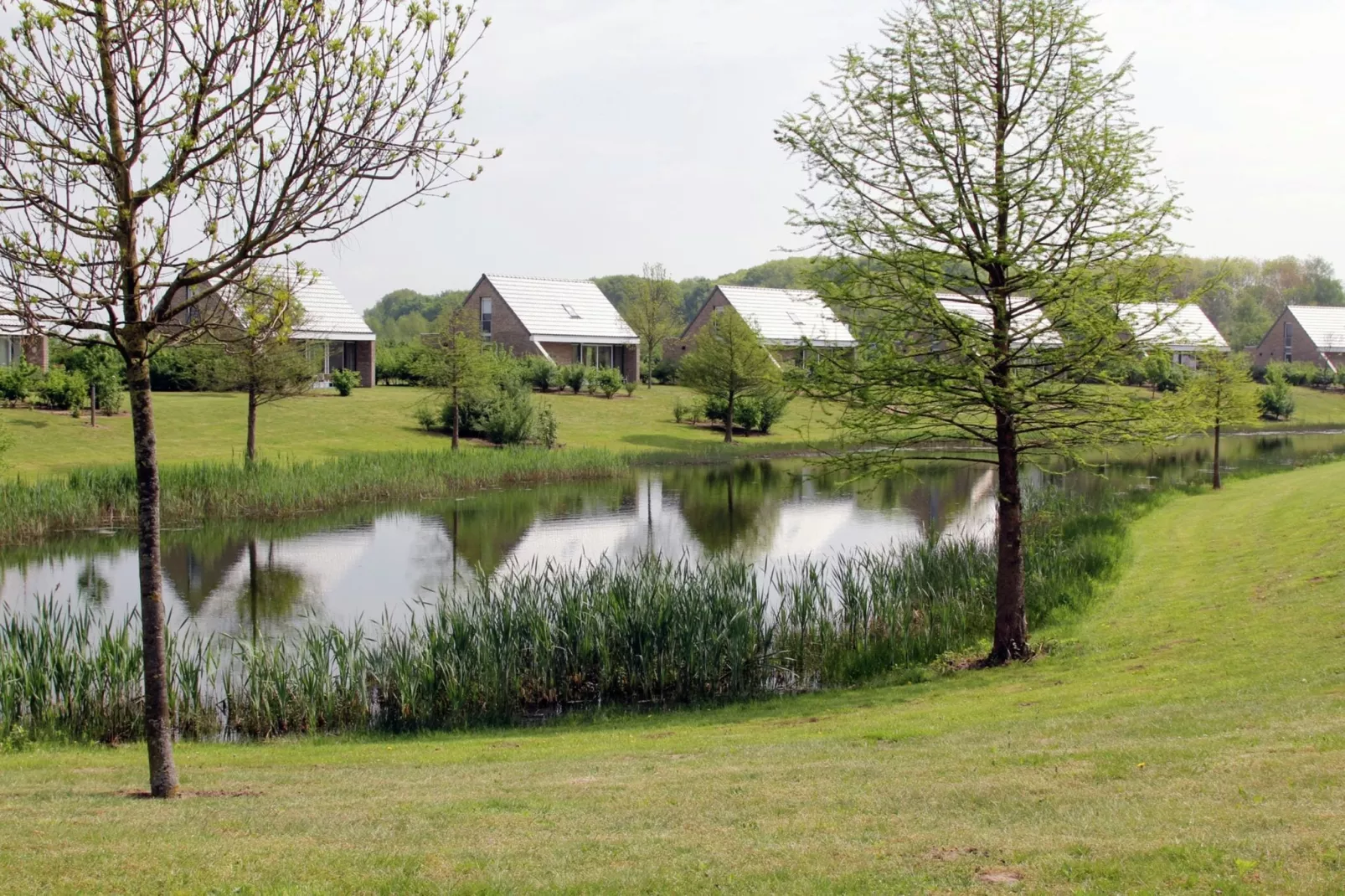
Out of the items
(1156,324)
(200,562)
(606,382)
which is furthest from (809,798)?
(606,382)

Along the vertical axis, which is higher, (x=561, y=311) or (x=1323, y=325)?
(x=1323, y=325)

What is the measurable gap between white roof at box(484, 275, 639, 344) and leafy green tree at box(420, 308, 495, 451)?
782 inches

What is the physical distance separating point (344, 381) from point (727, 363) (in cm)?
1646

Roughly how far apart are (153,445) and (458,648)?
19.3 ft

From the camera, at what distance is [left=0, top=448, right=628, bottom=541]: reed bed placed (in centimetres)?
2527

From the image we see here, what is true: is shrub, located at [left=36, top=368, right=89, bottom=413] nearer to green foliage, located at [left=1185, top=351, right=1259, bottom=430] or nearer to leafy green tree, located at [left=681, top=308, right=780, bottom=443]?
leafy green tree, located at [left=681, top=308, right=780, bottom=443]

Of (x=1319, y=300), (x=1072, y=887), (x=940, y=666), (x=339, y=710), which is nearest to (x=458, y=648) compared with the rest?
(x=339, y=710)

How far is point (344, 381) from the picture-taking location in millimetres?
49062

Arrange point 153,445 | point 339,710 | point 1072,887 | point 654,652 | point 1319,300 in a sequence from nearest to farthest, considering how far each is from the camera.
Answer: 1. point 1072,887
2. point 153,445
3. point 339,710
4. point 654,652
5. point 1319,300

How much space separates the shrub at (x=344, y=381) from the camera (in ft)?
161

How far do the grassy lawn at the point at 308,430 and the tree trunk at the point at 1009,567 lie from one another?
57.0 feet

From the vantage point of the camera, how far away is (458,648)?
519 inches

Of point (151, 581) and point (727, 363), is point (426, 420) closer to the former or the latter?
point (727, 363)

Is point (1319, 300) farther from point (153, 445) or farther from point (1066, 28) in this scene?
point (153, 445)
